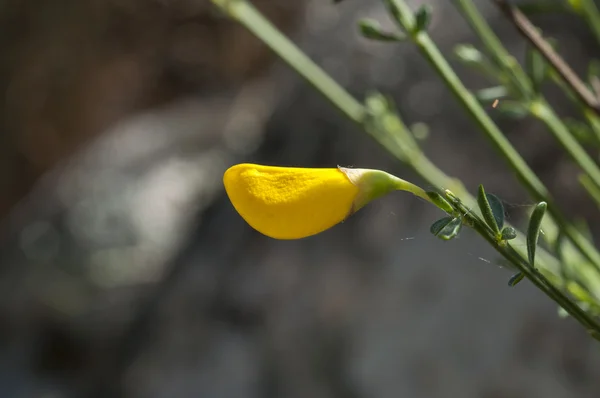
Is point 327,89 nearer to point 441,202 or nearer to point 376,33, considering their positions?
point 376,33

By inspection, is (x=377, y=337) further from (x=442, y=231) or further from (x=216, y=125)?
(x=216, y=125)

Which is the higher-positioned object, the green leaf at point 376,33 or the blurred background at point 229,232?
the green leaf at point 376,33

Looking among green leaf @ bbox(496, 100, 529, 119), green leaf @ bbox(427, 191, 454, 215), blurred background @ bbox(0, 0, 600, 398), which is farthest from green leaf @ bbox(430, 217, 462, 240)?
green leaf @ bbox(496, 100, 529, 119)

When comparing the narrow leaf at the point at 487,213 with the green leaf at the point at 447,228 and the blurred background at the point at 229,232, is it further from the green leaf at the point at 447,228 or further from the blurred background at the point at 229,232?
the blurred background at the point at 229,232

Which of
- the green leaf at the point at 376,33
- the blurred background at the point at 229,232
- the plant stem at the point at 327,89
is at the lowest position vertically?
the blurred background at the point at 229,232

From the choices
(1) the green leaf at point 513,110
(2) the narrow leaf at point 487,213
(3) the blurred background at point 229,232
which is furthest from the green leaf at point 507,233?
(1) the green leaf at point 513,110

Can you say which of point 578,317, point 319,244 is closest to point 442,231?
point 578,317

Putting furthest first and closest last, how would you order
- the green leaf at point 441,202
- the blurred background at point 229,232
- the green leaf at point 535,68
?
1. the blurred background at point 229,232
2. the green leaf at point 535,68
3. the green leaf at point 441,202
